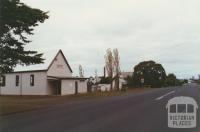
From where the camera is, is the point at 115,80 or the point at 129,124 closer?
the point at 129,124

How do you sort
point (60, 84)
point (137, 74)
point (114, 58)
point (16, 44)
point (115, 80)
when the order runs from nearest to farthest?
1. point (16, 44)
2. point (60, 84)
3. point (115, 80)
4. point (114, 58)
5. point (137, 74)

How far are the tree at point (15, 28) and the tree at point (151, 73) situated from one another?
10440 centimetres

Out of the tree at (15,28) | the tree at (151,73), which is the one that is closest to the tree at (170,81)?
the tree at (151,73)

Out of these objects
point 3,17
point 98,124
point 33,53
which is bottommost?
point 98,124

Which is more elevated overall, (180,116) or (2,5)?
(2,5)

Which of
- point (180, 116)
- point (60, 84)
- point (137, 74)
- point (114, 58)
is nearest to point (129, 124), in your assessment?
point (180, 116)

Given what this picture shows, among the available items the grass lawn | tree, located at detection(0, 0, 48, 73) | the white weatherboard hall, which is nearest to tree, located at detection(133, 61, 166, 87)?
the white weatherboard hall

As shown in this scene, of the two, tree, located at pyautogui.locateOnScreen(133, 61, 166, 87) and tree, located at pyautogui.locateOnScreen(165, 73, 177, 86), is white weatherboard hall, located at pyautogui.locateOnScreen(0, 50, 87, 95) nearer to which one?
tree, located at pyautogui.locateOnScreen(133, 61, 166, 87)

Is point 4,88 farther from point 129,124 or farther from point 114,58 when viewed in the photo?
point 129,124

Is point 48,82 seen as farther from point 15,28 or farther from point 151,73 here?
point 151,73

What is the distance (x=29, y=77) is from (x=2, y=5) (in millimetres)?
38748

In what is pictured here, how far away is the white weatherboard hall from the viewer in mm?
64875

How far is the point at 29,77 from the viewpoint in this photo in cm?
6681

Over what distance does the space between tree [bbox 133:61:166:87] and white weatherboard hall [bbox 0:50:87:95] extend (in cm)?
6649
